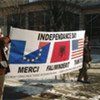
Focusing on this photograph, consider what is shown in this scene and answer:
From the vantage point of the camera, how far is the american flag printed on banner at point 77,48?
1345 cm

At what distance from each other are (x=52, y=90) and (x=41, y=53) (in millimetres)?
1500

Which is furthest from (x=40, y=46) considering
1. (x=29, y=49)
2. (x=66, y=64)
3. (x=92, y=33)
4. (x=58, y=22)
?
(x=92, y=33)

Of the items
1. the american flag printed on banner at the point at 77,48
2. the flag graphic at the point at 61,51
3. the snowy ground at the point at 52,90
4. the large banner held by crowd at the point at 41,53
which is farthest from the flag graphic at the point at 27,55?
the american flag printed on banner at the point at 77,48

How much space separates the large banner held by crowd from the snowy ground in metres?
0.59

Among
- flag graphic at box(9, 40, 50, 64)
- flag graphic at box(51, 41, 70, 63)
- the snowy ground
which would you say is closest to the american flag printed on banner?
flag graphic at box(51, 41, 70, 63)

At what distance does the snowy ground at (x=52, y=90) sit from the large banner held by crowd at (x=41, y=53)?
594 millimetres

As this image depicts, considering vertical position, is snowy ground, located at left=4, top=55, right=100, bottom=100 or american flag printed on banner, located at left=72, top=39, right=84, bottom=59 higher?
american flag printed on banner, located at left=72, top=39, right=84, bottom=59

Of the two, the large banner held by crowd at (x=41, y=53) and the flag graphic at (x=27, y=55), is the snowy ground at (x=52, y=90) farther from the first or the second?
the flag graphic at (x=27, y=55)

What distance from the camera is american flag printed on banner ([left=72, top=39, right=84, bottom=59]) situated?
1345cm

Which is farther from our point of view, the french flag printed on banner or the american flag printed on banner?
the american flag printed on banner

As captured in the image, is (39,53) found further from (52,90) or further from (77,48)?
(77,48)

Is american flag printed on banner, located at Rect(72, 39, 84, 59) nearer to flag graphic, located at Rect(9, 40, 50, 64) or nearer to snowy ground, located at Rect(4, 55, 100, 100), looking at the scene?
snowy ground, located at Rect(4, 55, 100, 100)

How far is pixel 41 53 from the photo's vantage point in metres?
11.7

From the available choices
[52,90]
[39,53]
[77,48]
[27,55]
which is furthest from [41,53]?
[77,48]
